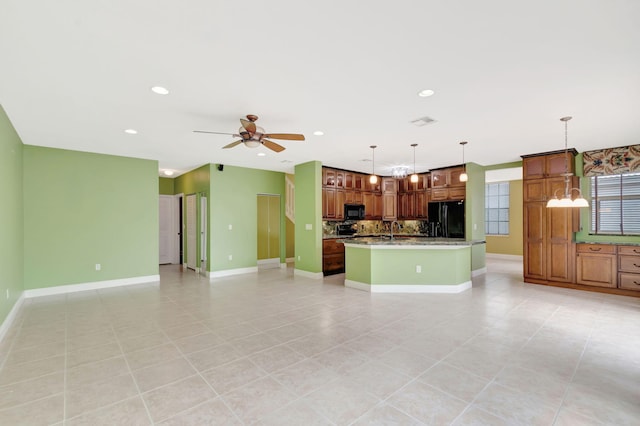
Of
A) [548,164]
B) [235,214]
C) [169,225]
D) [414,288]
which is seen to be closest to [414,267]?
[414,288]

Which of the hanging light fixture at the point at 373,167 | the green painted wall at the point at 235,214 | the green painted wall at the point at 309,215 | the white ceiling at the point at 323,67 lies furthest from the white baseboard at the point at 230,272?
the hanging light fixture at the point at 373,167

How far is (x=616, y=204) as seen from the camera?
19.0 ft

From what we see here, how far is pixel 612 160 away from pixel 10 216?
998 centimetres

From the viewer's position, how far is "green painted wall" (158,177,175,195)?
30.0 ft

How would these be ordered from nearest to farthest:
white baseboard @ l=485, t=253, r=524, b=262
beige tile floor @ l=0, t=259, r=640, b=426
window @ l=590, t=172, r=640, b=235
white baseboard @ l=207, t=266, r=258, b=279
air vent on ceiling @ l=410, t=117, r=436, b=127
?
beige tile floor @ l=0, t=259, r=640, b=426
air vent on ceiling @ l=410, t=117, r=436, b=127
window @ l=590, t=172, r=640, b=235
white baseboard @ l=207, t=266, r=258, b=279
white baseboard @ l=485, t=253, r=524, b=262

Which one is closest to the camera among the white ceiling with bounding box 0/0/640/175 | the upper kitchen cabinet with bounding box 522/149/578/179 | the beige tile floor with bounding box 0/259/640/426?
the white ceiling with bounding box 0/0/640/175

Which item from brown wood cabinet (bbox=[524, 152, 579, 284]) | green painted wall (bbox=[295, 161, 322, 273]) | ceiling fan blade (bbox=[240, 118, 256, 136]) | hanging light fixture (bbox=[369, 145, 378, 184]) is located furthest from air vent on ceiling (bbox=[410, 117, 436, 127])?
brown wood cabinet (bbox=[524, 152, 579, 284])

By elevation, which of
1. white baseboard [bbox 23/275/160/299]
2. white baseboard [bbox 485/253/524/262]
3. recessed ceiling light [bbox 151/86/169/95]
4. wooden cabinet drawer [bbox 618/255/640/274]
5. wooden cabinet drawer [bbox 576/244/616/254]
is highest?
recessed ceiling light [bbox 151/86/169/95]

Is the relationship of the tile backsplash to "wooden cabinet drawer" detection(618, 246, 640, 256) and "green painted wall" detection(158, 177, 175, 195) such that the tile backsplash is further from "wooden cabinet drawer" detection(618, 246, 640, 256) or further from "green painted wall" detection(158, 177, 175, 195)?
"green painted wall" detection(158, 177, 175, 195)

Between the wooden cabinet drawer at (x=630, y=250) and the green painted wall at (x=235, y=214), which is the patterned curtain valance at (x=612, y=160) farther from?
the green painted wall at (x=235, y=214)

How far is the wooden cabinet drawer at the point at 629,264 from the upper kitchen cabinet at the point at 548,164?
1785 mm

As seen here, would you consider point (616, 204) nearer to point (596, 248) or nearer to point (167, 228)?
point (596, 248)

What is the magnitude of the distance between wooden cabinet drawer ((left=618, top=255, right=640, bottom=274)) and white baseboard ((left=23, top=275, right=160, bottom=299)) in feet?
29.7

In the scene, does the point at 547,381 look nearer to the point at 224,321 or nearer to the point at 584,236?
the point at 224,321
